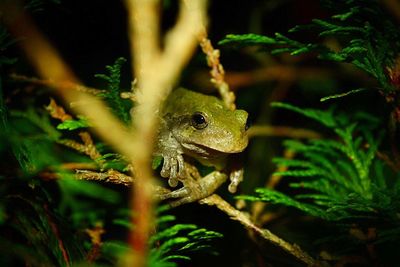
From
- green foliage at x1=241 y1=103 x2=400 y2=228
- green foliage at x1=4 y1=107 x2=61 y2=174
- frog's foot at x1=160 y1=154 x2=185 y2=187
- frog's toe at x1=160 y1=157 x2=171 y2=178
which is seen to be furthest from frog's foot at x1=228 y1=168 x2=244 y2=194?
green foliage at x1=4 y1=107 x2=61 y2=174

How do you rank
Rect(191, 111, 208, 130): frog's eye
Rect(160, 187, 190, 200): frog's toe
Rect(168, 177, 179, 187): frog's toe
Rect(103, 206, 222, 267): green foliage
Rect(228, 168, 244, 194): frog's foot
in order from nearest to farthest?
Rect(103, 206, 222, 267): green foliage < Rect(160, 187, 190, 200): frog's toe < Rect(168, 177, 179, 187): frog's toe < Rect(191, 111, 208, 130): frog's eye < Rect(228, 168, 244, 194): frog's foot

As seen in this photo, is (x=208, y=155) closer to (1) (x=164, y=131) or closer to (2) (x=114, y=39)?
(1) (x=164, y=131)

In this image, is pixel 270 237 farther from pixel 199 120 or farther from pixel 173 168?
pixel 199 120

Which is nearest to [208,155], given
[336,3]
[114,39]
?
[336,3]

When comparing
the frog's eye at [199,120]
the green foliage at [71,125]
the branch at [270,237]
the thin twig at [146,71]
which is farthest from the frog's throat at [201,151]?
the thin twig at [146,71]

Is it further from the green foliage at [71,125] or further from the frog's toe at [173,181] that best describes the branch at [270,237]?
the green foliage at [71,125]

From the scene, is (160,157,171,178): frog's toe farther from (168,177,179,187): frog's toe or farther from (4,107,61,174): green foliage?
(4,107,61,174): green foliage

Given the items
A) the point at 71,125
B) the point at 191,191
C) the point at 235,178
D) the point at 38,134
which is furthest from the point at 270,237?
the point at 38,134

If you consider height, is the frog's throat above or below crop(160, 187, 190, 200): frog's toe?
above

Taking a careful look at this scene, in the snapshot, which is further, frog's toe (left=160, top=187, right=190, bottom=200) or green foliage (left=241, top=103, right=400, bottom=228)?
frog's toe (left=160, top=187, right=190, bottom=200)

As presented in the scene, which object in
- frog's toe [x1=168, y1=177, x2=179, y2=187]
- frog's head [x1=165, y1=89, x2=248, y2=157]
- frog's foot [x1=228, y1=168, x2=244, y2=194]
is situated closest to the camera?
frog's toe [x1=168, y1=177, x2=179, y2=187]
